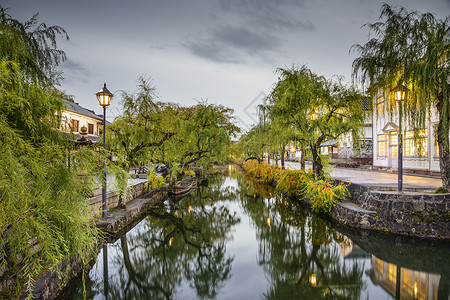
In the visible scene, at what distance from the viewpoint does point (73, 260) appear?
602cm

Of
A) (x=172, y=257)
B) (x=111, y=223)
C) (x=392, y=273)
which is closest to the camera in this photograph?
(x=392, y=273)

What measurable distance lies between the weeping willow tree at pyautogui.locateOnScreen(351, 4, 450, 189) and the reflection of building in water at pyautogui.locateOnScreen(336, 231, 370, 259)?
3726 millimetres

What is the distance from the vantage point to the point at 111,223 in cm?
907

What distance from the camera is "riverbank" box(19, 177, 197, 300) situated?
4707 mm

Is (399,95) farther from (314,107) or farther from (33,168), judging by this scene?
(33,168)

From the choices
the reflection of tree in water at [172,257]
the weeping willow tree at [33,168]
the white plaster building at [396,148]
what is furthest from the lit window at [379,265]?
the white plaster building at [396,148]

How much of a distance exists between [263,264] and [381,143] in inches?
754

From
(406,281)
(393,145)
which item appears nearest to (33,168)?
(406,281)

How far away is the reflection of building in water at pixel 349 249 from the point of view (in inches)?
303

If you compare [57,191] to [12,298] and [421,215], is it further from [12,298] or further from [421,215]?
[421,215]

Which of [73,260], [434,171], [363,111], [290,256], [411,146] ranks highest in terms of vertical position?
[363,111]

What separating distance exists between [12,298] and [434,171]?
785 inches

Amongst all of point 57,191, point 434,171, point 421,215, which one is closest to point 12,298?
point 57,191

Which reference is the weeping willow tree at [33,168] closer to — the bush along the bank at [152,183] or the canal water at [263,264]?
the canal water at [263,264]
